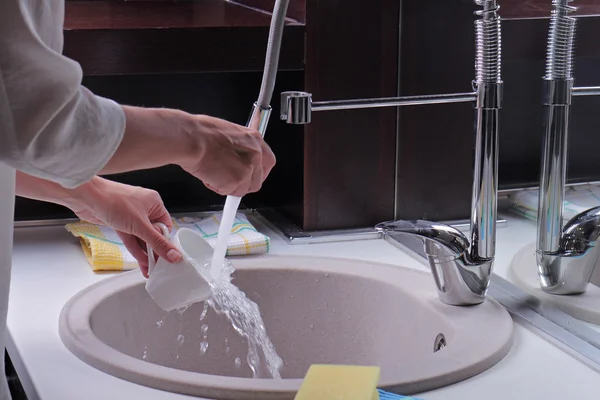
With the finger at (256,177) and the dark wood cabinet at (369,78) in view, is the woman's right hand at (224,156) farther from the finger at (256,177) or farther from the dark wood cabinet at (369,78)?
the dark wood cabinet at (369,78)

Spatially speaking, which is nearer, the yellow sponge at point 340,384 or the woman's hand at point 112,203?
the yellow sponge at point 340,384

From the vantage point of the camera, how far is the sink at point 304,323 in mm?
1180

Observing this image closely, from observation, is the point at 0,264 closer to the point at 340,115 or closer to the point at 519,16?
the point at 340,115

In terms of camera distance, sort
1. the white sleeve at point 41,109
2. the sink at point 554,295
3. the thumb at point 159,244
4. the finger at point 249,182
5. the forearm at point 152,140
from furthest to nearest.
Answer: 1. the sink at point 554,295
2. the thumb at point 159,244
3. the finger at point 249,182
4. the forearm at point 152,140
5. the white sleeve at point 41,109

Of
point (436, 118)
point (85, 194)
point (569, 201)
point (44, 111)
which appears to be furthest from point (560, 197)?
point (44, 111)

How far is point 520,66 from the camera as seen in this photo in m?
1.52

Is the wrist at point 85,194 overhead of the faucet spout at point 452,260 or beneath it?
overhead

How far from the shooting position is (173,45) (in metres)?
1.50

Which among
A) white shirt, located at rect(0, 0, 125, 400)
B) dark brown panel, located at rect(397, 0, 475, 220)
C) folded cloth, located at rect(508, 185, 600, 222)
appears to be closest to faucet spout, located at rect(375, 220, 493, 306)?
folded cloth, located at rect(508, 185, 600, 222)

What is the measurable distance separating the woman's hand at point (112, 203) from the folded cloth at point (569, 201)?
1.74 feet

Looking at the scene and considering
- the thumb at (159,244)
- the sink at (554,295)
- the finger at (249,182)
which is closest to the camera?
the finger at (249,182)

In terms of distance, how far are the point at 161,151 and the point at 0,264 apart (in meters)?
0.27

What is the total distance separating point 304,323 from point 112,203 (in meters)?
0.42

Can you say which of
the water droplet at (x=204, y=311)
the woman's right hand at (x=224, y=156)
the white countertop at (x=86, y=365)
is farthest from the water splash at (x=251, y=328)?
the woman's right hand at (x=224, y=156)
